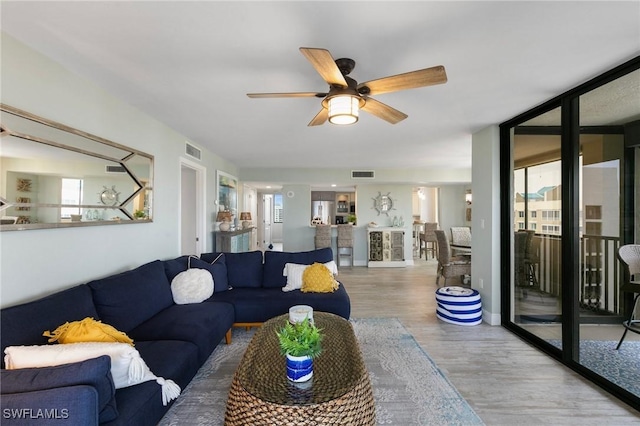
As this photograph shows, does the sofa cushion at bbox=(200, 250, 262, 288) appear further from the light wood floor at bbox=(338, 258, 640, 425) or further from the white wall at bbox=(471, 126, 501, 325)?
the white wall at bbox=(471, 126, 501, 325)

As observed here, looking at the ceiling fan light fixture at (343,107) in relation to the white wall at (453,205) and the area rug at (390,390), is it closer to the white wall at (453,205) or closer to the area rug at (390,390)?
the area rug at (390,390)

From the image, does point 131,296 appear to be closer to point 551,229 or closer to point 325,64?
point 325,64

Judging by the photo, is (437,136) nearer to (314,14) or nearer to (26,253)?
(314,14)

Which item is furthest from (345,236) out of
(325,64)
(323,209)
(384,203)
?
(325,64)

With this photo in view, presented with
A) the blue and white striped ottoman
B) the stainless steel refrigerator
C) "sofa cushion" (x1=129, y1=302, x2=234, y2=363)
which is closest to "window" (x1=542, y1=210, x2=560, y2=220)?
the blue and white striped ottoman

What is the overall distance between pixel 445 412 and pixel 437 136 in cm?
336

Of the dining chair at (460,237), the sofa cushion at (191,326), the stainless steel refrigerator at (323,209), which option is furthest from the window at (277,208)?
the sofa cushion at (191,326)

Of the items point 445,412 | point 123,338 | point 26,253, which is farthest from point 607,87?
point 26,253

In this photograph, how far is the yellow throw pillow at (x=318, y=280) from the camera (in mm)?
3357

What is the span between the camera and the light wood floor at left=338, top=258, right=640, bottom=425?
78.3 inches

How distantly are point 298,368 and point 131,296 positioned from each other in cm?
162

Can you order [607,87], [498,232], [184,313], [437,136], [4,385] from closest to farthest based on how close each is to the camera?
[4,385] → [607,87] → [184,313] → [498,232] → [437,136]

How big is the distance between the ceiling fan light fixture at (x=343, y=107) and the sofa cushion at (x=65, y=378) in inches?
73.3

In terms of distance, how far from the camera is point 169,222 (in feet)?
A: 11.9
